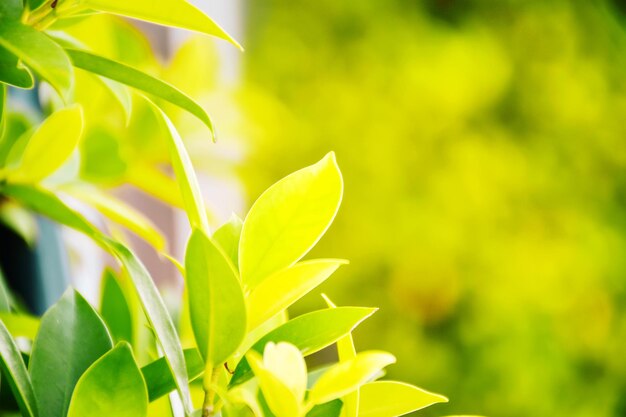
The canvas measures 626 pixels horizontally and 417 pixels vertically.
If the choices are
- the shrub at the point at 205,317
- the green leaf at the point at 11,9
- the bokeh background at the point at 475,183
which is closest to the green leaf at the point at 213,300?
the shrub at the point at 205,317

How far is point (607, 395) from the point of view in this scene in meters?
1.53

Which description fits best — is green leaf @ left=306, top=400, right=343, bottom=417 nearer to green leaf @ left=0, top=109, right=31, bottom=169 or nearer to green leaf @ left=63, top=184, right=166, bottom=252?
green leaf @ left=63, top=184, right=166, bottom=252

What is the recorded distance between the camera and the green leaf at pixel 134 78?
0.24m

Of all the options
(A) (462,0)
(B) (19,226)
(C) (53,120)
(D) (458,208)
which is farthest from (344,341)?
(A) (462,0)

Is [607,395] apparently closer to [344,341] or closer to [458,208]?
[458,208]

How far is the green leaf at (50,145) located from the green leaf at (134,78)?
2.4 inches

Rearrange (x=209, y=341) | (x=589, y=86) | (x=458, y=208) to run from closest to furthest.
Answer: (x=209, y=341), (x=589, y=86), (x=458, y=208)

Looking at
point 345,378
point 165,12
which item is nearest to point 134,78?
point 165,12

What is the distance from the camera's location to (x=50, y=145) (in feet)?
1.10

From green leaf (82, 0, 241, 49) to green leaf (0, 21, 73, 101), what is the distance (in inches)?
1.1

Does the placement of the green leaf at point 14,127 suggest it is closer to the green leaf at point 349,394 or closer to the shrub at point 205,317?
the shrub at point 205,317

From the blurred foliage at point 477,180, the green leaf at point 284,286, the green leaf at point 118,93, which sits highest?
the green leaf at point 118,93

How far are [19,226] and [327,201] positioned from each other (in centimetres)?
40

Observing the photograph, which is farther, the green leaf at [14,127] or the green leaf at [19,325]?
the green leaf at [14,127]
